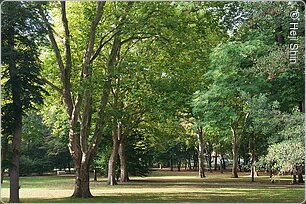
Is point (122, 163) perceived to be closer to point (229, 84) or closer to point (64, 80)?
point (64, 80)

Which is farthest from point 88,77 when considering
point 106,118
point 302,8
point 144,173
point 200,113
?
point 144,173

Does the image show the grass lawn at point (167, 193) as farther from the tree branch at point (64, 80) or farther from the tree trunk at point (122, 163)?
the tree trunk at point (122, 163)

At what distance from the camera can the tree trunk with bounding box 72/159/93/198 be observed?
17406 millimetres

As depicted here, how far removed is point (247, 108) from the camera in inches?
502

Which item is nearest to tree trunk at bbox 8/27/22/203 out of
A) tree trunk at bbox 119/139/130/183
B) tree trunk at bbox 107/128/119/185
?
tree trunk at bbox 107/128/119/185

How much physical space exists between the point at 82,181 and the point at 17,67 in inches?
223

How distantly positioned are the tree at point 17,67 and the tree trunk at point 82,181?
10.5ft

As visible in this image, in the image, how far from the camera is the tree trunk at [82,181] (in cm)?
1741

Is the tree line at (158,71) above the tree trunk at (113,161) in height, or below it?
above

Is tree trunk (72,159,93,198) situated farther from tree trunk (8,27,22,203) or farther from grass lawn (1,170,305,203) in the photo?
tree trunk (8,27,22,203)

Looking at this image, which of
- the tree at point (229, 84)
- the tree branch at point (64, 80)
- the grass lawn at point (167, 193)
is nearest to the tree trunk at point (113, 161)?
the grass lawn at point (167, 193)

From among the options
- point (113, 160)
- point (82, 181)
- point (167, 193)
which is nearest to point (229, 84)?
point (167, 193)

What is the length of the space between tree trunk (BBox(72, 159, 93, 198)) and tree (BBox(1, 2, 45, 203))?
3.19 meters

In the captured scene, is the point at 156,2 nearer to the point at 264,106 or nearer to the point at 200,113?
the point at 200,113
